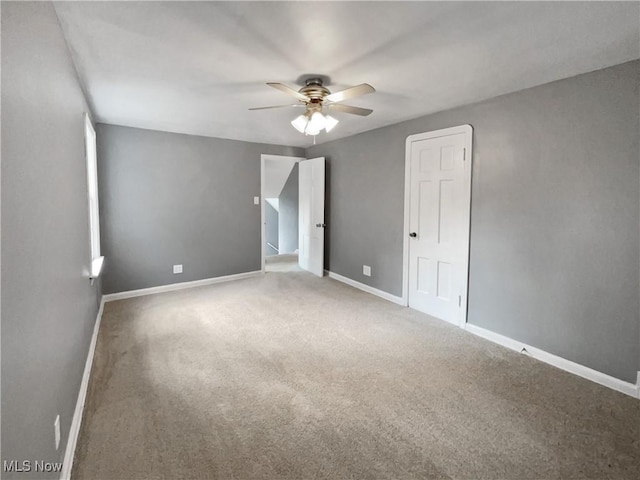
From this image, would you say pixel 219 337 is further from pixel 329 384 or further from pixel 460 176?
pixel 460 176

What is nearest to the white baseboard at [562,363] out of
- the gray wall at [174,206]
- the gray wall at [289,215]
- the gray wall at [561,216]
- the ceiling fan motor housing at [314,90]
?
the gray wall at [561,216]

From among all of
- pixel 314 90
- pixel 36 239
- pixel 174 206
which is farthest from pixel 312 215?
pixel 36 239

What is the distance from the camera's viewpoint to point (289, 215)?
797 cm

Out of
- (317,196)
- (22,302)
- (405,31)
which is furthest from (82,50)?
(317,196)

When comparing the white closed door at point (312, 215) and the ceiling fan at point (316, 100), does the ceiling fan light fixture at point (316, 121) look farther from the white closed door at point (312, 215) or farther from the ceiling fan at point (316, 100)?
the white closed door at point (312, 215)

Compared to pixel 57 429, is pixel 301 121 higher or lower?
higher

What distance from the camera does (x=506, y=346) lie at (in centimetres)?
304

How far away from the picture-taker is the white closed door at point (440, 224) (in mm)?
3369

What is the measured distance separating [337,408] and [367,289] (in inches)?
104

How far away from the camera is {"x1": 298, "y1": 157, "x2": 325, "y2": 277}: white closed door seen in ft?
17.6

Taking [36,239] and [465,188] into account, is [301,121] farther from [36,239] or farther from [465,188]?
[36,239]

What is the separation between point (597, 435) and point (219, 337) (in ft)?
9.33

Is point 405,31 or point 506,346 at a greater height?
point 405,31

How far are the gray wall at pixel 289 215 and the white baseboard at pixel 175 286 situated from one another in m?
2.55
